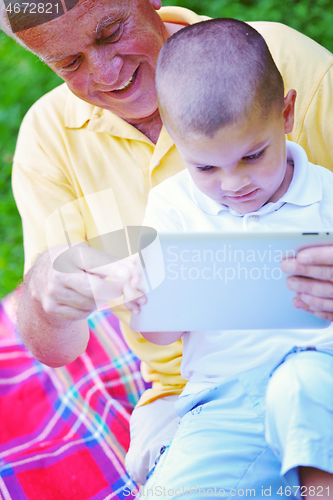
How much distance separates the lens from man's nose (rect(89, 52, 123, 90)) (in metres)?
1.62

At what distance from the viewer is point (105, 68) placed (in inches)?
64.0

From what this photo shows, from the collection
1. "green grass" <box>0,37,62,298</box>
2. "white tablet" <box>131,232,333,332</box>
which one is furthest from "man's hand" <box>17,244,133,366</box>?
"green grass" <box>0,37,62,298</box>

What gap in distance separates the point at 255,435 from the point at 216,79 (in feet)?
3.08

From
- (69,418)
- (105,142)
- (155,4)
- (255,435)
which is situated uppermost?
(155,4)

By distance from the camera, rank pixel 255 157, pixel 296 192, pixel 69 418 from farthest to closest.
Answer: pixel 69 418, pixel 296 192, pixel 255 157

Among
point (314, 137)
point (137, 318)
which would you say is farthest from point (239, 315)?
point (314, 137)

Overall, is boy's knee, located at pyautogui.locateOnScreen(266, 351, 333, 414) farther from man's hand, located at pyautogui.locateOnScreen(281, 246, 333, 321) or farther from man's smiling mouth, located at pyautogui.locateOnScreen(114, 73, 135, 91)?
man's smiling mouth, located at pyautogui.locateOnScreen(114, 73, 135, 91)

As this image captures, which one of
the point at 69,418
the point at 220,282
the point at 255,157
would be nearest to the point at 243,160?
the point at 255,157

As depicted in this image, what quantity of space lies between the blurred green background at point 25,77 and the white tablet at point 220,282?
2272 millimetres

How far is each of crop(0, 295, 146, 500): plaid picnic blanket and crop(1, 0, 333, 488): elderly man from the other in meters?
0.15

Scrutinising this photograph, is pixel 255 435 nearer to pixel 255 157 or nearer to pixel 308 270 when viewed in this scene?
pixel 308 270

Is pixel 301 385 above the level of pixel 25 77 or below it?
above

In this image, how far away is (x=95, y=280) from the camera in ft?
4.10

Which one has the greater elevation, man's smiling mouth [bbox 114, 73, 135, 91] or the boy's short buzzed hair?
the boy's short buzzed hair
